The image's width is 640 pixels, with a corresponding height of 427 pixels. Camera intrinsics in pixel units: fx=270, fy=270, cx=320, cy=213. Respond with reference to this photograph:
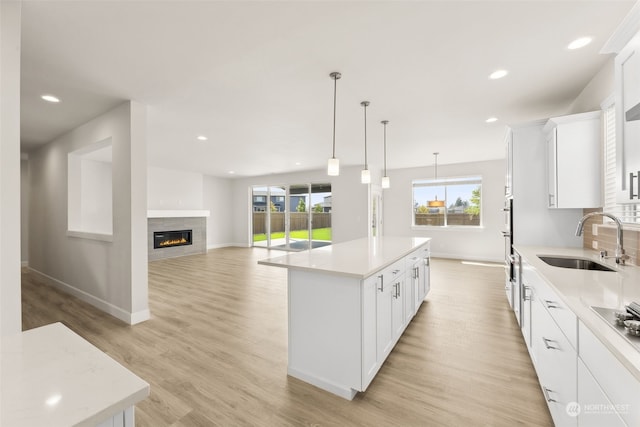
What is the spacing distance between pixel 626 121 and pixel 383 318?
6.66 feet

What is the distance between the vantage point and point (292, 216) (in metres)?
9.37

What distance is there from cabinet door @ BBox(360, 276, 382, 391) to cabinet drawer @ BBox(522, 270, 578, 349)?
3.51 feet

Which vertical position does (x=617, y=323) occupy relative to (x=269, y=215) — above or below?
below

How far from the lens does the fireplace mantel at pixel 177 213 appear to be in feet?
23.8

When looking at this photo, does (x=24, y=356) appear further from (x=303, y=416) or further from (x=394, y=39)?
(x=394, y=39)

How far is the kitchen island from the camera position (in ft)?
6.29

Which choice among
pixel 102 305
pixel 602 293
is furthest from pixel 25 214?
pixel 602 293

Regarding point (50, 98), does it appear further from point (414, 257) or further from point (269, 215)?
point (269, 215)

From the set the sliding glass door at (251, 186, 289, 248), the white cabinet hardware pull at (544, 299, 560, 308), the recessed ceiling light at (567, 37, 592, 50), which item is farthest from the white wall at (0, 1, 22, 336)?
the sliding glass door at (251, 186, 289, 248)

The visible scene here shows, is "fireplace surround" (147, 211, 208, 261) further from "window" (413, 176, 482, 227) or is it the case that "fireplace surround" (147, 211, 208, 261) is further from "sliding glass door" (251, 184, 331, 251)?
"window" (413, 176, 482, 227)

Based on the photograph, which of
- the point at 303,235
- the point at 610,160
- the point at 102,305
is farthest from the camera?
the point at 303,235

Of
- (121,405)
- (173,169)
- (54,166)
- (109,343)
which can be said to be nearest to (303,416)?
(121,405)

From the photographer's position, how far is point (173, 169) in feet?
26.8

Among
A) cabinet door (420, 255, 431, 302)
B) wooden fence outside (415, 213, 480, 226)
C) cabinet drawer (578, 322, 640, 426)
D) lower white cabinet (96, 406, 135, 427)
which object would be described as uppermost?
wooden fence outside (415, 213, 480, 226)
